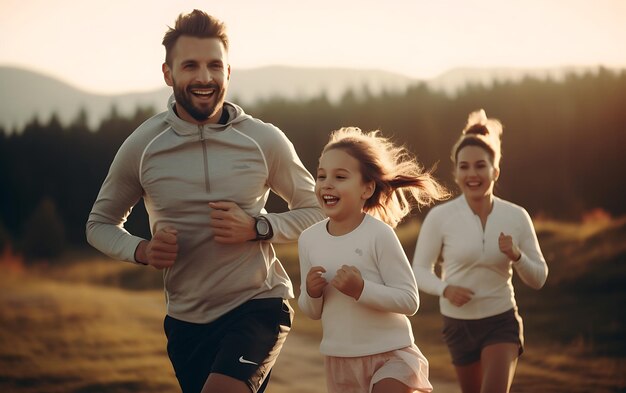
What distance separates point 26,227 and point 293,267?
3.69 metres

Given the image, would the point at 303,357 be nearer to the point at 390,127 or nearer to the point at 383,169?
the point at 390,127

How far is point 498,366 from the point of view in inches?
196

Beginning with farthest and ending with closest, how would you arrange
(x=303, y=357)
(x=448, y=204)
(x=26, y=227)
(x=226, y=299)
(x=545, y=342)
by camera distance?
(x=26, y=227), (x=545, y=342), (x=303, y=357), (x=448, y=204), (x=226, y=299)

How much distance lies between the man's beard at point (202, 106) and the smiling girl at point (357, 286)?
0.50 m

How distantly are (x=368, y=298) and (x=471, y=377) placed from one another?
2.06 metres

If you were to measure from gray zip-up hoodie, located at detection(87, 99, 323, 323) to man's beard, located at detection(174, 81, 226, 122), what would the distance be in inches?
2.6

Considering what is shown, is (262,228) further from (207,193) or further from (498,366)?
(498,366)

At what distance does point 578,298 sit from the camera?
1307 centimetres

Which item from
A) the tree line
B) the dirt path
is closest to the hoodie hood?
the dirt path

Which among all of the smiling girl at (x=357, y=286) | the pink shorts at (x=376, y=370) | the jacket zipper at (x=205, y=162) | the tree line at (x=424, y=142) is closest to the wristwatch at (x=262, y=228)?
the smiling girl at (x=357, y=286)

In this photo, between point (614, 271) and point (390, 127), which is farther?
point (390, 127)

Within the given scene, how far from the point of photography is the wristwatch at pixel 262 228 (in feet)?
12.5

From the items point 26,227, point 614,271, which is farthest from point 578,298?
point 26,227

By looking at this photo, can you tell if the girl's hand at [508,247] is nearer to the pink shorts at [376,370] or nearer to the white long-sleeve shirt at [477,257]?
the white long-sleeve shirt at [477,257]
